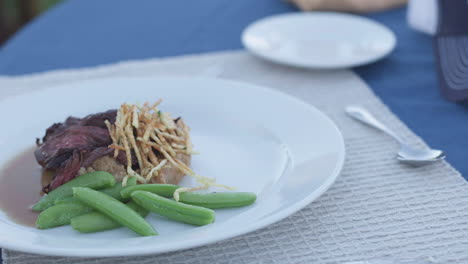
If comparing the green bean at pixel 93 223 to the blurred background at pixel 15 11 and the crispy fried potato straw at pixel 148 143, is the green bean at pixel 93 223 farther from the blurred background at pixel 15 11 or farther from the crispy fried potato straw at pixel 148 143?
the blurred background at pixel 15 11

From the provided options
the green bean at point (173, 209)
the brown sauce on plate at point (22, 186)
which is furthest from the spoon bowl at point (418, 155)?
the brown sauce on plate at point (22, 186)

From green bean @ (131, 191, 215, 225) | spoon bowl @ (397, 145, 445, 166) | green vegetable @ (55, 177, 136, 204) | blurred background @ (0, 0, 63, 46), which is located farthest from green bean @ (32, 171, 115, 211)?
blurred background @ (0, 0, 63, 46)

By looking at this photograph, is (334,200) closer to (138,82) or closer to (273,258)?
(273,258)

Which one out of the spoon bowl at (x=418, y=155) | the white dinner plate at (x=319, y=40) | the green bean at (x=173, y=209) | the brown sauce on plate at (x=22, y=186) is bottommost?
the spoon bowl at (x=418, y=155)

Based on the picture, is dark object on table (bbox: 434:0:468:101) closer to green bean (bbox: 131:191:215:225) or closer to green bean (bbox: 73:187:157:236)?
green bean (bbox: 131:191:215:225)

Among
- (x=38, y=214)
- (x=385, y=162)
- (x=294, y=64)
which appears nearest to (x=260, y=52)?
(x=294, y=64)
